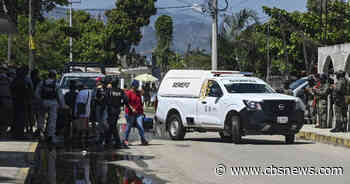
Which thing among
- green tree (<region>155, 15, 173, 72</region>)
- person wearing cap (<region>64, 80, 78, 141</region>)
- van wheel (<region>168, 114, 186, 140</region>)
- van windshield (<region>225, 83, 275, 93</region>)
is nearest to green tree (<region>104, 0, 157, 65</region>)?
green tree (<region>155, 15, 173, 72</region>)

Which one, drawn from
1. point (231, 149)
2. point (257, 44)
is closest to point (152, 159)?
point (231, 149)

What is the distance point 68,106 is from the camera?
20.4 m

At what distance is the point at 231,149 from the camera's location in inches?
758

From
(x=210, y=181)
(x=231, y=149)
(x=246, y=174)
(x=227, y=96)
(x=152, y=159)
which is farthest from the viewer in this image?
(x=227, y=96)

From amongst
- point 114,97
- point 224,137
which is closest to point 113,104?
point 114,97

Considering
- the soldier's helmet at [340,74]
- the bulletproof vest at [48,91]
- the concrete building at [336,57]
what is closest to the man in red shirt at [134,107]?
the bulletproof vest at [48,91]

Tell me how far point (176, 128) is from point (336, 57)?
25.2ft

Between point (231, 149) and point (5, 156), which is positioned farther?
point (231, 149)

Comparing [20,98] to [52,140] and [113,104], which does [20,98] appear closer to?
[52,140]

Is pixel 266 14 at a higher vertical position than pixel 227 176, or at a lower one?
higher

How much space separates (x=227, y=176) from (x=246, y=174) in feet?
1.53

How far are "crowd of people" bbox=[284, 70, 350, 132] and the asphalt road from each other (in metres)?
1.97

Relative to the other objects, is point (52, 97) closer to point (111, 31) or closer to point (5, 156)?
point (5, 156)

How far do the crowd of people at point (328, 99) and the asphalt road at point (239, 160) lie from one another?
6.48ft
